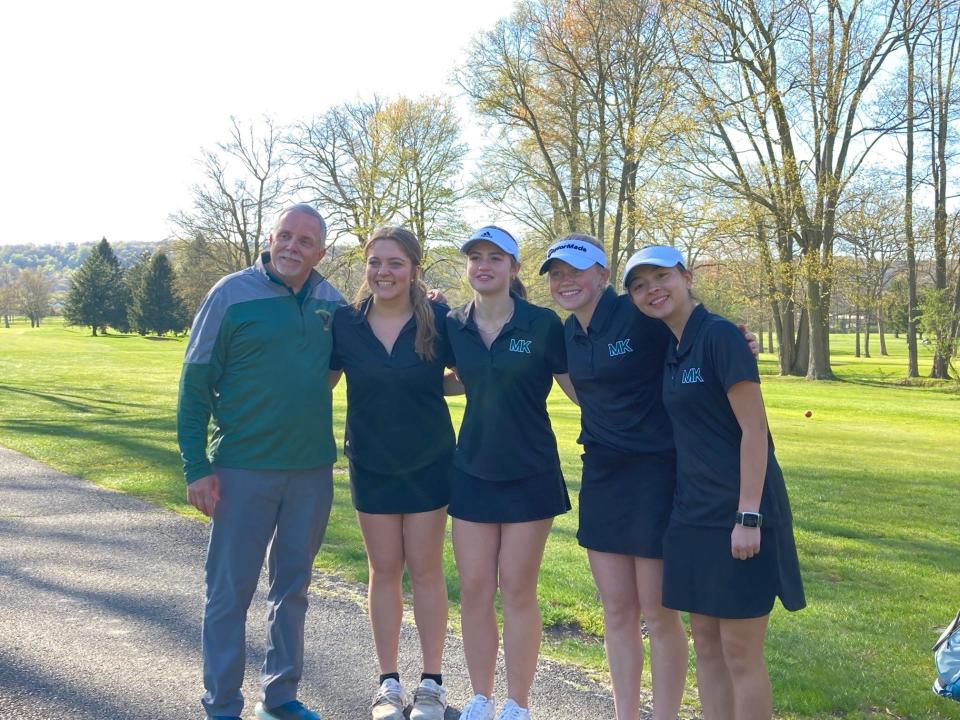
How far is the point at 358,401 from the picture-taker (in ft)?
13.2

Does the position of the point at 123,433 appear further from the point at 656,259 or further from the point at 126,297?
the point at 126,297

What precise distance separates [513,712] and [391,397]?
1537 millimetres

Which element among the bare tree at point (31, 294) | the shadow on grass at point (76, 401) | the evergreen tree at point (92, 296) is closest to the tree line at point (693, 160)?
the shadow on grass at point (76, 401)

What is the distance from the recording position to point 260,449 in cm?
382

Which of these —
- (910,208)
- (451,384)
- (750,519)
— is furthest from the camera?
(910,208)

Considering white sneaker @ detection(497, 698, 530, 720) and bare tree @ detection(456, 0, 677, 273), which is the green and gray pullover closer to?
white sneaker @ detection(497, 698, 530, 720)

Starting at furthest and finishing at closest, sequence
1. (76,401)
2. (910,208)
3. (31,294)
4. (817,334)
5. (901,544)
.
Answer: (31,294)
(910,208)
(817,334)
(76,401)
(901,544)

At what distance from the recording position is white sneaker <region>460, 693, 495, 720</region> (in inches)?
145

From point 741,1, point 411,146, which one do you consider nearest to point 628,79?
point 741,1

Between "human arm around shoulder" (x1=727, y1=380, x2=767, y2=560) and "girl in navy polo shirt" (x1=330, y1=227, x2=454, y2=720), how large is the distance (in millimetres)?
1484

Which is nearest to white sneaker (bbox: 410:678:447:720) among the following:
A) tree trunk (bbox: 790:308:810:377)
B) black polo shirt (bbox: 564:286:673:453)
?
black polo shirt (bbox: 564:286:673:453)

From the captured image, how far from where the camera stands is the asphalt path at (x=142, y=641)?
12.5 feet

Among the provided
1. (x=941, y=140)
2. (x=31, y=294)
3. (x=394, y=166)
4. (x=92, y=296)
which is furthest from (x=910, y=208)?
(x=31, y=294)

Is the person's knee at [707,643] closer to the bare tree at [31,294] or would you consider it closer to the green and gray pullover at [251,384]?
the green and gray pullover at [251,384]
